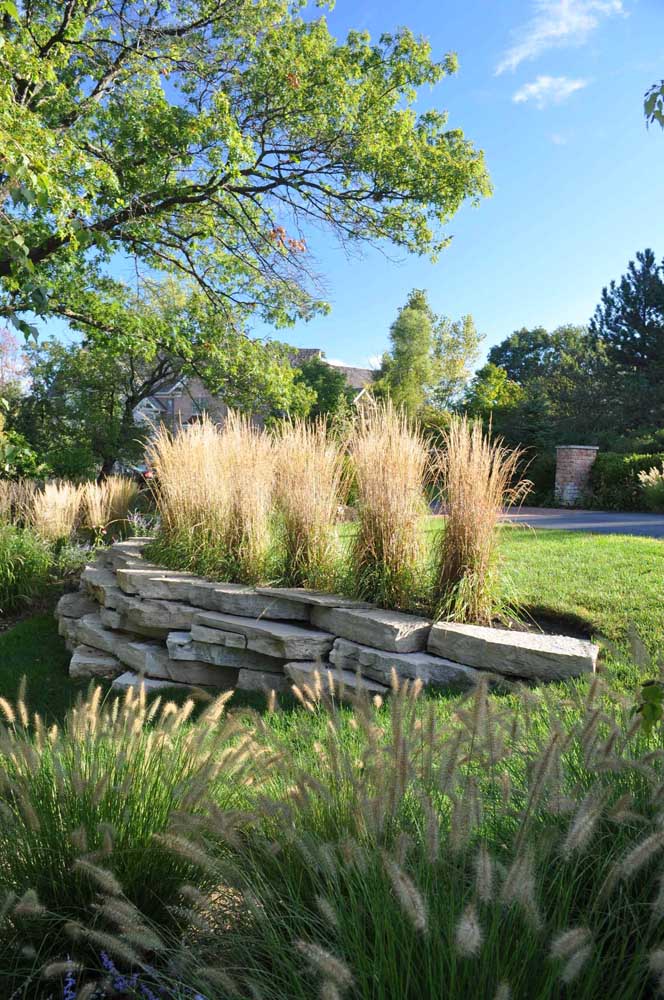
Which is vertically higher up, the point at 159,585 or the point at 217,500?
the point at 217,500

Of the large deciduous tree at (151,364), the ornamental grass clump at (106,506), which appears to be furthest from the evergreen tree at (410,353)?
the ornamental grass clump at (106,506)

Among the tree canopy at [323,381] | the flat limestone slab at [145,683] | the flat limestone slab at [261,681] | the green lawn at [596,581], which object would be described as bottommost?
the flat limestone slab at [145,683]

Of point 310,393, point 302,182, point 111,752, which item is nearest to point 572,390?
point 310,393

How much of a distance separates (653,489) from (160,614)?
11831 millimetres

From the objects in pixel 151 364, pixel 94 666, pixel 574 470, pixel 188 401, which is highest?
pixel 188 401

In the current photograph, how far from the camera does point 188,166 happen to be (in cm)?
1064

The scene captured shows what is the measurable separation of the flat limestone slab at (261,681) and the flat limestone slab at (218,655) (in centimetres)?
5

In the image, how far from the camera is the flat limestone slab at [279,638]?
4480mm

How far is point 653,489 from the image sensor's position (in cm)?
1407

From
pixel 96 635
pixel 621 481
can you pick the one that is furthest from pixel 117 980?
pixel 621 481

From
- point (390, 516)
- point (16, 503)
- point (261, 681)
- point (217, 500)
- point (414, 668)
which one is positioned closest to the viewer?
point (414, 668)

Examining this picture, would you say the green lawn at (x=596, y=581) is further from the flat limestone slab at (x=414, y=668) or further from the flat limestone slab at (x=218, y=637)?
the flat limestone slab at (x=218, y=637)

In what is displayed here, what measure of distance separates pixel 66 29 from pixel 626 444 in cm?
1623

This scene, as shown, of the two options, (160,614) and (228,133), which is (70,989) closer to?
Result: (160,614)
